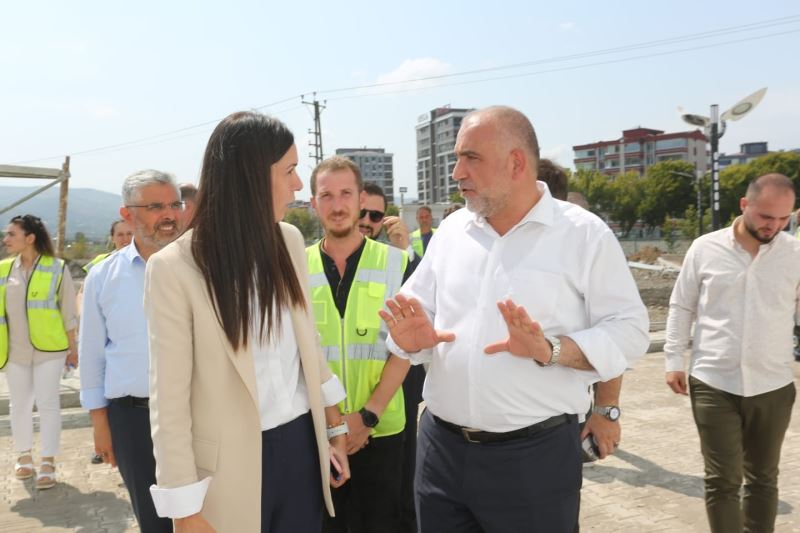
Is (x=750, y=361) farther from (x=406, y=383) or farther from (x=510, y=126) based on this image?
(x=510, y=126)

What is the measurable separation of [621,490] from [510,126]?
3.55 m

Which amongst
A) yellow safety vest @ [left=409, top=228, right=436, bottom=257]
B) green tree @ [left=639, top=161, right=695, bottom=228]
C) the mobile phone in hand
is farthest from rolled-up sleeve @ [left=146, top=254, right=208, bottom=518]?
green tree @ [left=639, top=161, right=695, bottom=228]

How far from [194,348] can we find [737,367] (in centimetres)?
300

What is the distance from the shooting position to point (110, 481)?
536 cm

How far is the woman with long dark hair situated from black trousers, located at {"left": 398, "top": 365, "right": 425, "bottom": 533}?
3.94ft

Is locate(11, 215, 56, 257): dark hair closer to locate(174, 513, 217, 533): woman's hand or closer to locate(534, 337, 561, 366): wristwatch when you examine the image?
locate(174, 513, 217, 533): woman's hand

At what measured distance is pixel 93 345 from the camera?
3.12 m

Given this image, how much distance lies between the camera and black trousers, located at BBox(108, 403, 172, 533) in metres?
2.74

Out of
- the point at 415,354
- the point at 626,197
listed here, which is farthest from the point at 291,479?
the point at 626,197

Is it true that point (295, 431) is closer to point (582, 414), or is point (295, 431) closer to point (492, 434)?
point (492, 434)

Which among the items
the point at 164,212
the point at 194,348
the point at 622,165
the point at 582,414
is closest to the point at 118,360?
the point at 164,212

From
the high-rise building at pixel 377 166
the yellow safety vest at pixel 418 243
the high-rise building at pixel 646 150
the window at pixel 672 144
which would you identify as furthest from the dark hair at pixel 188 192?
the high-rise building at pixel 377 166

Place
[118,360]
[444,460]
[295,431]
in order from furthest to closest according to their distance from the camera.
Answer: [118,360] → [444,460] → [295,431]

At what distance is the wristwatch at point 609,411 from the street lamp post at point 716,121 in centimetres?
1530
